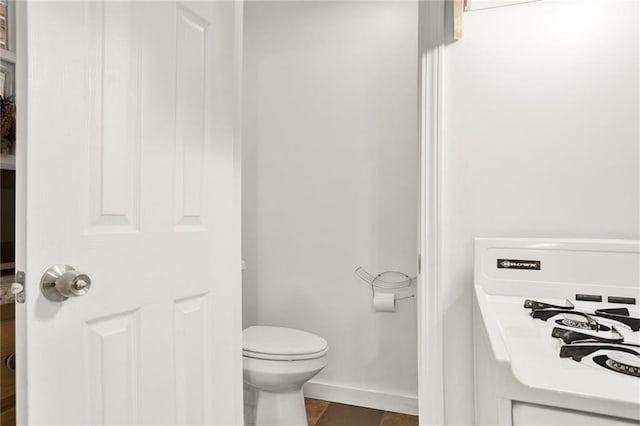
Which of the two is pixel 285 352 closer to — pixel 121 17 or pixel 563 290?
pixel 563 290

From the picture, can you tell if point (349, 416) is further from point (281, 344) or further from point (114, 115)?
point (114, 115)

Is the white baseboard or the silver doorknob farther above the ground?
the silver doorknob

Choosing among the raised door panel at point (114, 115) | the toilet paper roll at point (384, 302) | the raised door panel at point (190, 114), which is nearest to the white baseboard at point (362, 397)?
the toilet paper roll at point (384, 302)

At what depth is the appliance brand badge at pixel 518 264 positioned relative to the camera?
51.3 inches

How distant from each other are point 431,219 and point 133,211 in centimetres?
91

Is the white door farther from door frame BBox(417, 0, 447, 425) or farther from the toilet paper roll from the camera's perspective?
the toilet paper roll

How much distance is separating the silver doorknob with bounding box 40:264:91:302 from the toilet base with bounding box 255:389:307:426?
3.86ft

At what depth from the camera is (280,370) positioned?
1791 millimetres

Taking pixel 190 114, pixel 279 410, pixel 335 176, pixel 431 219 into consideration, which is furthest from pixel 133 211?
pixel 335 176

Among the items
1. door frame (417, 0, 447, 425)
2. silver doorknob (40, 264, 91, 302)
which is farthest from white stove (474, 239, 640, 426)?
silver doorknob (40, 264, 91, 302)

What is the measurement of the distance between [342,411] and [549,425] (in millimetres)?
1787

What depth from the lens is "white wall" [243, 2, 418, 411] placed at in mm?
2287

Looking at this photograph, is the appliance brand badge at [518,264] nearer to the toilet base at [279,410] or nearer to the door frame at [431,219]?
the door frame at [431,219]

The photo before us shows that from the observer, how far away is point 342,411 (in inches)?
89.9
